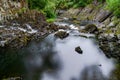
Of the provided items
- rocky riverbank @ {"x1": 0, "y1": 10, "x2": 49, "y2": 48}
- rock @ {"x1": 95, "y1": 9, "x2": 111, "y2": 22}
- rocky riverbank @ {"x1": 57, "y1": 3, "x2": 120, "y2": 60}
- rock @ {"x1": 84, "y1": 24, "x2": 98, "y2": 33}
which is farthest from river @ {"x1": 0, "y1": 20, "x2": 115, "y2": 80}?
rock @ {"x1": 95, "y1": 9, "x2": 111, "y2": 22}

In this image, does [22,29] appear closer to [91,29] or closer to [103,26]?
[91,29]

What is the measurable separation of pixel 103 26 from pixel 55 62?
84.9 ft

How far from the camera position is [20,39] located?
1540 inches

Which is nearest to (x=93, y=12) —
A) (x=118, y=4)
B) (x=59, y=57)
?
(x=118, y=4)

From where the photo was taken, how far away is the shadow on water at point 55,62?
2567 cm

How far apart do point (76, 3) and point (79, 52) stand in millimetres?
58337

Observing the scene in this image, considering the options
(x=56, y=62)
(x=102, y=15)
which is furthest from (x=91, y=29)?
(x=56, y=62)

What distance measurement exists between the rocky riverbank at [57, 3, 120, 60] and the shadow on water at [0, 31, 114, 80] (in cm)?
144

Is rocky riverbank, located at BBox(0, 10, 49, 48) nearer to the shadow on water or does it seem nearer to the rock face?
the shadow on water

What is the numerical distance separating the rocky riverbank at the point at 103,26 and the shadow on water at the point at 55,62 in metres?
1.44

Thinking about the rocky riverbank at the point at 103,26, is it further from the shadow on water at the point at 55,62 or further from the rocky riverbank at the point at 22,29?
the rocky riverbank at the point at 22,29

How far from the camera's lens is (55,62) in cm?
3034

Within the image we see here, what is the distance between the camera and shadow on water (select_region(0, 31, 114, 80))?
84.2 ft

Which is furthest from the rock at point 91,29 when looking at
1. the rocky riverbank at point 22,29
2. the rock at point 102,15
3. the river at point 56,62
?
the rock at point 102,15
